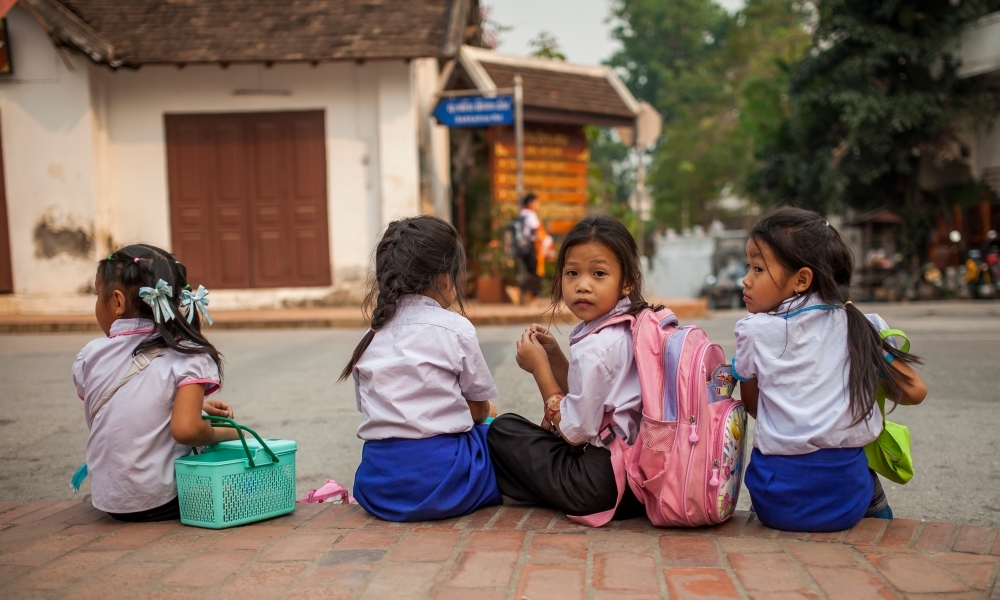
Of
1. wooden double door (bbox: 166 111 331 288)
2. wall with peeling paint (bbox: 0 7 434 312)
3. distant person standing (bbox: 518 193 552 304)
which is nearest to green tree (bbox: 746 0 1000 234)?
distant person standing (bbox: 518 193 552 304)

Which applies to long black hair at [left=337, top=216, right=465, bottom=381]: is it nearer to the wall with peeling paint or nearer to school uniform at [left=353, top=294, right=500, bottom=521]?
school uniform at [left=353, top=294, right=500, bottom=521]

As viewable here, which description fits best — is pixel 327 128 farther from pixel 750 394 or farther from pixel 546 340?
pixel 750 394

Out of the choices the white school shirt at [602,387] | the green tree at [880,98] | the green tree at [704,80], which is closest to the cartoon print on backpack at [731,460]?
the white school shirt at [602,387]

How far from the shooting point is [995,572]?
95.3 inches

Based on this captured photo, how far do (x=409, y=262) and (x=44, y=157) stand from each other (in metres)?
11.3

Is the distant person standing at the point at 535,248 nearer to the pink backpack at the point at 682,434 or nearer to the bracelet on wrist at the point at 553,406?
the bracelet on wrist at the point at 553,406

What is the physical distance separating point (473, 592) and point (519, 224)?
9866mm

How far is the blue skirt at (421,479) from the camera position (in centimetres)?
300

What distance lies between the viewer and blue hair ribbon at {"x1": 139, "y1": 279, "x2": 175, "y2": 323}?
2973mm

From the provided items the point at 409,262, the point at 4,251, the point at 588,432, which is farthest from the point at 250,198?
the point at 588,432

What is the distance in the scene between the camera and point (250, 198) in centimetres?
1302

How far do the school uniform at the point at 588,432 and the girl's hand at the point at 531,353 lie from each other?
123 millimetres

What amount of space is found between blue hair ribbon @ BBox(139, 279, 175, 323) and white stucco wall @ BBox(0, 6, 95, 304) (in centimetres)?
1053

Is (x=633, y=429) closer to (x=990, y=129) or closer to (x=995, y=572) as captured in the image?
(x=995, y=572)
